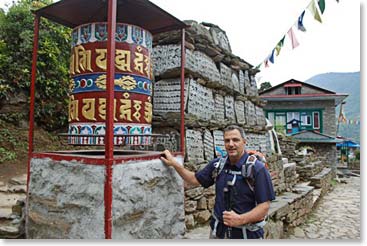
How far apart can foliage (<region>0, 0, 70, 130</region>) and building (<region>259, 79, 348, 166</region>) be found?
638cm

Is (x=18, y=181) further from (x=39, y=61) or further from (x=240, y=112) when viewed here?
(x=240, y=112)

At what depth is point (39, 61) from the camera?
4.33m

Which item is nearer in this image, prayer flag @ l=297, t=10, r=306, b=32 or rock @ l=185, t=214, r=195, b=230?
rock @ l=185, t=214, r=195, b=230

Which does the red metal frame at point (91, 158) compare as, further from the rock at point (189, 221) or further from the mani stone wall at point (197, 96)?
the rock at point (189, 221)

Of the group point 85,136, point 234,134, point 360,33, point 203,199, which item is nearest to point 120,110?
point 85,136

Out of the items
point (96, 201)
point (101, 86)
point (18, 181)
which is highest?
point (101, 86)

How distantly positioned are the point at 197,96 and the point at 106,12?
110cm

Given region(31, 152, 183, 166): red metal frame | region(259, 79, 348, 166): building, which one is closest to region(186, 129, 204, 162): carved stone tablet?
region(31, 152, 183, 166): red metal frame

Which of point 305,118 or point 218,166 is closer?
point 218,166

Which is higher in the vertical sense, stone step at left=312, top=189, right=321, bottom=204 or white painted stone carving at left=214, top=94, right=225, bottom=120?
white painted stone carving at left=214, top=94, right=225, bottom=120

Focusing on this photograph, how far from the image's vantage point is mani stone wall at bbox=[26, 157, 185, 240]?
143cm

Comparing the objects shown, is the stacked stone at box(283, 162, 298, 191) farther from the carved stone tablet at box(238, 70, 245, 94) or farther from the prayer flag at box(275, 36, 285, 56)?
the prayer flag at box(275, 36, 285, 56)

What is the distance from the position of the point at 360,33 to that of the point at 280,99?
7413 millimetres

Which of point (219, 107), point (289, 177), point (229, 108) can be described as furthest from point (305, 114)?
point (219, 107)
